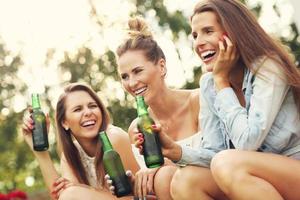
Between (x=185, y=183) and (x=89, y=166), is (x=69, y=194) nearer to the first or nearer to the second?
(x=89, y=166)

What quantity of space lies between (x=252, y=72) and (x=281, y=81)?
0.45 feet

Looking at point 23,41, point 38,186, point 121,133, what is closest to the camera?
point 121,133

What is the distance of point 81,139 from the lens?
4.00 metres

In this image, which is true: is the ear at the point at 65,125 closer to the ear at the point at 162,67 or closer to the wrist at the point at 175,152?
the ear at the point at 162,67

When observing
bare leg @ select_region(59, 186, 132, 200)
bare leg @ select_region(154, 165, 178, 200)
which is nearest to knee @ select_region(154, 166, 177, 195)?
bare leg @ select_region(154, 165, 178, 200)

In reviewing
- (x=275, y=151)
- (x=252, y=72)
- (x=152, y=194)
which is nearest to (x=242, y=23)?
(x=252, y=72)

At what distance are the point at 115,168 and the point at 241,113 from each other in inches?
45.8

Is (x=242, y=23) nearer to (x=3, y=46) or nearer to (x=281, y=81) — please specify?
(x=281, y=81)

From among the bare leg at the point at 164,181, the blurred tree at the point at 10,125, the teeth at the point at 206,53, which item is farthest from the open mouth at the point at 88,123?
the blurred tree at the point at 10,125

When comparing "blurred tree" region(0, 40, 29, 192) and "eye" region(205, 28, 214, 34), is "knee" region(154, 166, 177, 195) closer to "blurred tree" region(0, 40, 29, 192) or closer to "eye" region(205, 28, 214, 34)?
"eye" region(205, 28, 214, 34)

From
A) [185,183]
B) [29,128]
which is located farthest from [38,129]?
[185,183]

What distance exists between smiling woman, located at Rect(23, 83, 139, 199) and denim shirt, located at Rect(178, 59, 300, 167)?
1.13 meters

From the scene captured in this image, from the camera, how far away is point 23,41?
712 inches

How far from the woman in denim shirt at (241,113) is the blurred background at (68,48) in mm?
13999
